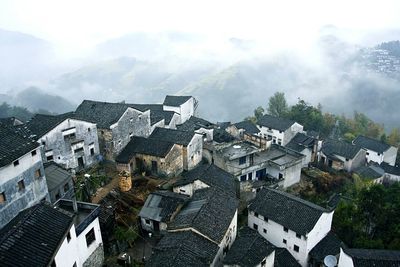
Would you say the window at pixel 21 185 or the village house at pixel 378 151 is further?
the village house at pixel 378 151

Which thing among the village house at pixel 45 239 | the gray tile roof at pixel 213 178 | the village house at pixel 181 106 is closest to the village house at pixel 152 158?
the gray tile roof at pixel 213 178

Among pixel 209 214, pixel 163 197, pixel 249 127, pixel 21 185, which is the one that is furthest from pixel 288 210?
pixel 249 127

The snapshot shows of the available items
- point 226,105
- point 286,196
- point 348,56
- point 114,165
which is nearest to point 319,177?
point 286,196

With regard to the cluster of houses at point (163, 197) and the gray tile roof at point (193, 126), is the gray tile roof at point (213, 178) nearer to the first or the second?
the cluster of houses at point (163, 197)

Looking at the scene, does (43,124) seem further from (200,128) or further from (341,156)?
(341,156)

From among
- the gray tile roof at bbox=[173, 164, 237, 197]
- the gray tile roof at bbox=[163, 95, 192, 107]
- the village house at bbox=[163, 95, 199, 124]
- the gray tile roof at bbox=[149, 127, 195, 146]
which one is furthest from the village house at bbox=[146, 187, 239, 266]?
the gray tile roof at bbox=[163, 95, 192, 107]
